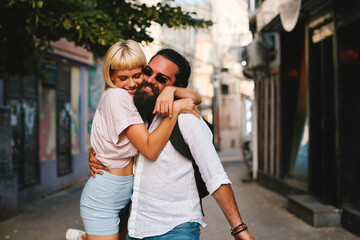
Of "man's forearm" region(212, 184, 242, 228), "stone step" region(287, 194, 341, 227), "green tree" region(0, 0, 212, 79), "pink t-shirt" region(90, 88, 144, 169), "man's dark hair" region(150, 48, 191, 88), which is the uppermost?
"green tree" region(0, 0, 212, 79)

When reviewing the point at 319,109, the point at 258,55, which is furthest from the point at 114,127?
the point at 258,55

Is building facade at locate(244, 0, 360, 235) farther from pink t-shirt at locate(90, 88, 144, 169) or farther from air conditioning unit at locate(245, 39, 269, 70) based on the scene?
pink t-shirt at locate(90, 88, 144, 169)

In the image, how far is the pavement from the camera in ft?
20.5

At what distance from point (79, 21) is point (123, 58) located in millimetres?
2514

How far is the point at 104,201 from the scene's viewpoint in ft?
8.57

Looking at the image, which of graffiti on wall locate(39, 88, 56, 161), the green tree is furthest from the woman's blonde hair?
graffiti on wall locate(39, 88, 56, 161)

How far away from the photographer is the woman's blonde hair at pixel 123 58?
9.11 feet

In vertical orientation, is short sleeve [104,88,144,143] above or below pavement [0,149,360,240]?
above

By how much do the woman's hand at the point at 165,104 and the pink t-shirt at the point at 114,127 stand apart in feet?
0.64

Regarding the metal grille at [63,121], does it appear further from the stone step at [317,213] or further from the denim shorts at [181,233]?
the denim shorts at [181,233]

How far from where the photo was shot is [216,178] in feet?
7.32

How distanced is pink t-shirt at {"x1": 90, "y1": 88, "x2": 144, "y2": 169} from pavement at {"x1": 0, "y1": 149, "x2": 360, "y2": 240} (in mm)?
3834

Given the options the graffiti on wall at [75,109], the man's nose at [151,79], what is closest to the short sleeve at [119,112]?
the man's nose at [151,79]

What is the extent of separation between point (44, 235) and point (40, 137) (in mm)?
3933
